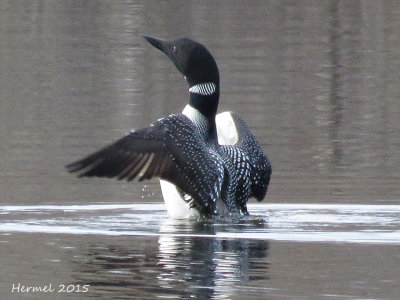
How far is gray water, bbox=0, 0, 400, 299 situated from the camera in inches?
296

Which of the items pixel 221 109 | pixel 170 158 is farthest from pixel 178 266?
pixel 221 109

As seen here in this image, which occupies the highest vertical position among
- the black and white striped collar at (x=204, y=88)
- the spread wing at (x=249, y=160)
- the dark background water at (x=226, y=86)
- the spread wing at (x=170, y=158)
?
the black and white striped collar at (x=204, y=88)

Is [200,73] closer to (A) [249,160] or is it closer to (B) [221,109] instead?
(A) [249,160]

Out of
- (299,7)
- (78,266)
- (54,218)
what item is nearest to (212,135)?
(54,218)

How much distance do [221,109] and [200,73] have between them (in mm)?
6122

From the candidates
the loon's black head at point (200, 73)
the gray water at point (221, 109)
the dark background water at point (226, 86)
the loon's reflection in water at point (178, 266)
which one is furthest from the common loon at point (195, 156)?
the dark background water at point (226, 86)

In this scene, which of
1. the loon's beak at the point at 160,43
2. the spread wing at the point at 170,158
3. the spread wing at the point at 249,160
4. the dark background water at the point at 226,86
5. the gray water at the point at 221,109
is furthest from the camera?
the dark background water at the point at 226,86

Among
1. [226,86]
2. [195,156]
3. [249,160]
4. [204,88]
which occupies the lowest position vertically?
[226,86]

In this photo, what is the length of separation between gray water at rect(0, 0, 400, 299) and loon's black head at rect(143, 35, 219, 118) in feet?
2.67

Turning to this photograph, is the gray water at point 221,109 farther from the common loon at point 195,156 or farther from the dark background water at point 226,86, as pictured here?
the common loon at point 195,156

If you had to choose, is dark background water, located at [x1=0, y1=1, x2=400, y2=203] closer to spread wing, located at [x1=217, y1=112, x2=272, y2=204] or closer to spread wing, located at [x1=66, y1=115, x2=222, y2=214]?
spread wing, located at [x1=217, y1=112, x2=272, y2=204]

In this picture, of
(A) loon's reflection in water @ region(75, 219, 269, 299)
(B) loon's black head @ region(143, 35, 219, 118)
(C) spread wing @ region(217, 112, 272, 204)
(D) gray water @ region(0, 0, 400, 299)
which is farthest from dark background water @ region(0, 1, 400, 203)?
(A) loon's reflection in water @ region(75, 219, 269, 299)

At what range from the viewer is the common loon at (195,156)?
29.2 feet

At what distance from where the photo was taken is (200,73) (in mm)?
9664
